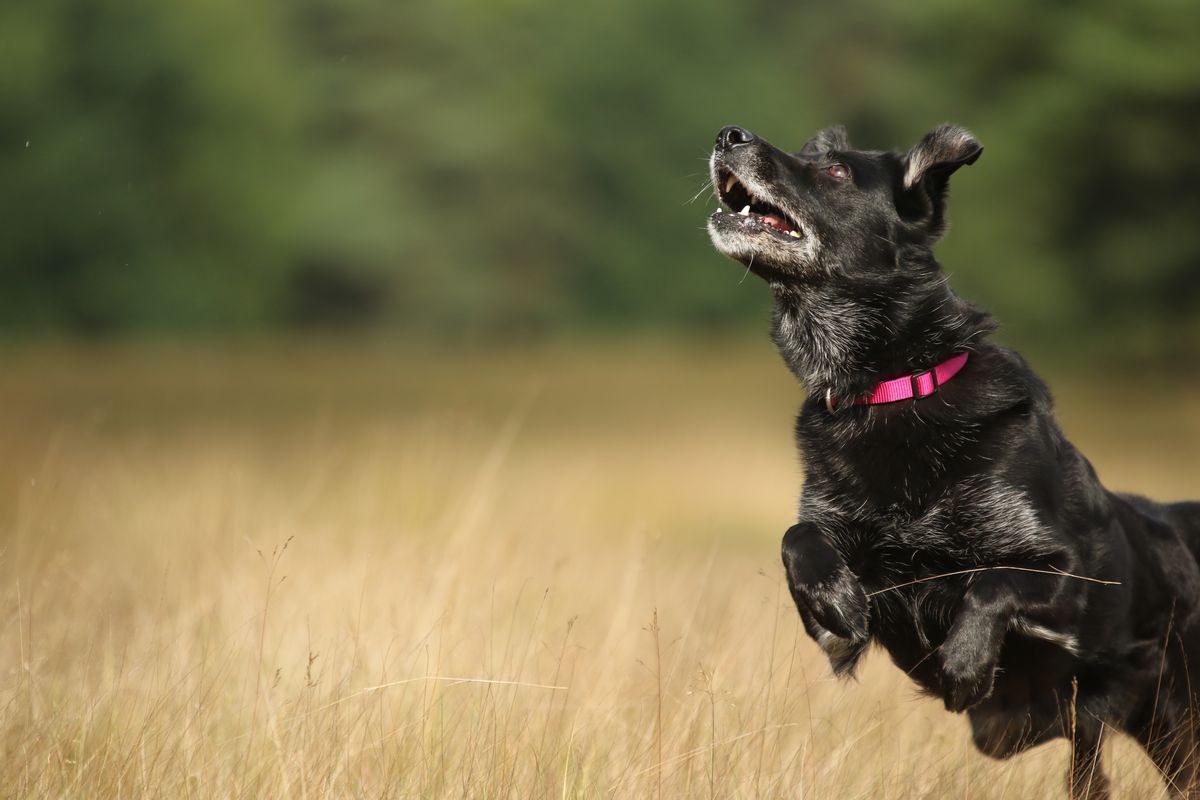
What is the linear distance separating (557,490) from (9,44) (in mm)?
16341

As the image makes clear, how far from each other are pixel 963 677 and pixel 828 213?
1.79 metres

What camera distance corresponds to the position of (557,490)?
13.0 m

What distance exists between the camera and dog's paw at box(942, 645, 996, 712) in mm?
4062

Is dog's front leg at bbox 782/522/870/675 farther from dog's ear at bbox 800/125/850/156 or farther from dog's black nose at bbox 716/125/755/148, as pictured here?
dog's ear at bbox 800/125/850/156

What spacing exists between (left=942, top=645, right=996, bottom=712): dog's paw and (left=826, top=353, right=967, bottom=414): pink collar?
94cm

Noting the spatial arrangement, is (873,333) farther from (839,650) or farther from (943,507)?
(839,650)

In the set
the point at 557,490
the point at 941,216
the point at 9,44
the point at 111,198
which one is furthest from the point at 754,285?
the point at 941,216

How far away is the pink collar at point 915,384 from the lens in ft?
15.2

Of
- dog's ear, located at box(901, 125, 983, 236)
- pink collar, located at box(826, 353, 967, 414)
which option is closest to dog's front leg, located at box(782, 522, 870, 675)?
pink collar, located at box(826, 353, 967, 414)

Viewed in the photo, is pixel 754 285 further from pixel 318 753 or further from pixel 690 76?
pixel 318 753

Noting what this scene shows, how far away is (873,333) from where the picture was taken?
4.84 m

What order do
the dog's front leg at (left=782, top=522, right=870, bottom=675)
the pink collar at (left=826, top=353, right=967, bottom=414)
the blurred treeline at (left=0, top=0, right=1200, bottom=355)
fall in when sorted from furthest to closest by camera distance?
the blurred treeline at (left=0, top=0, right=1200, bottom=355) → the pink collar at (left=826, top=353, right=967, bottom=414) → the dog's front leg at (left=782, top=522, right=870, bottom=675)

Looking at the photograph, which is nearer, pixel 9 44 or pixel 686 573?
pixel 686 573

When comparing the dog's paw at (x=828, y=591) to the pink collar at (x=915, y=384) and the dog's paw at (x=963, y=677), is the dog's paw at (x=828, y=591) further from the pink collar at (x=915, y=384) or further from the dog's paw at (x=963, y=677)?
the pink collar at (x=915, y=384)
